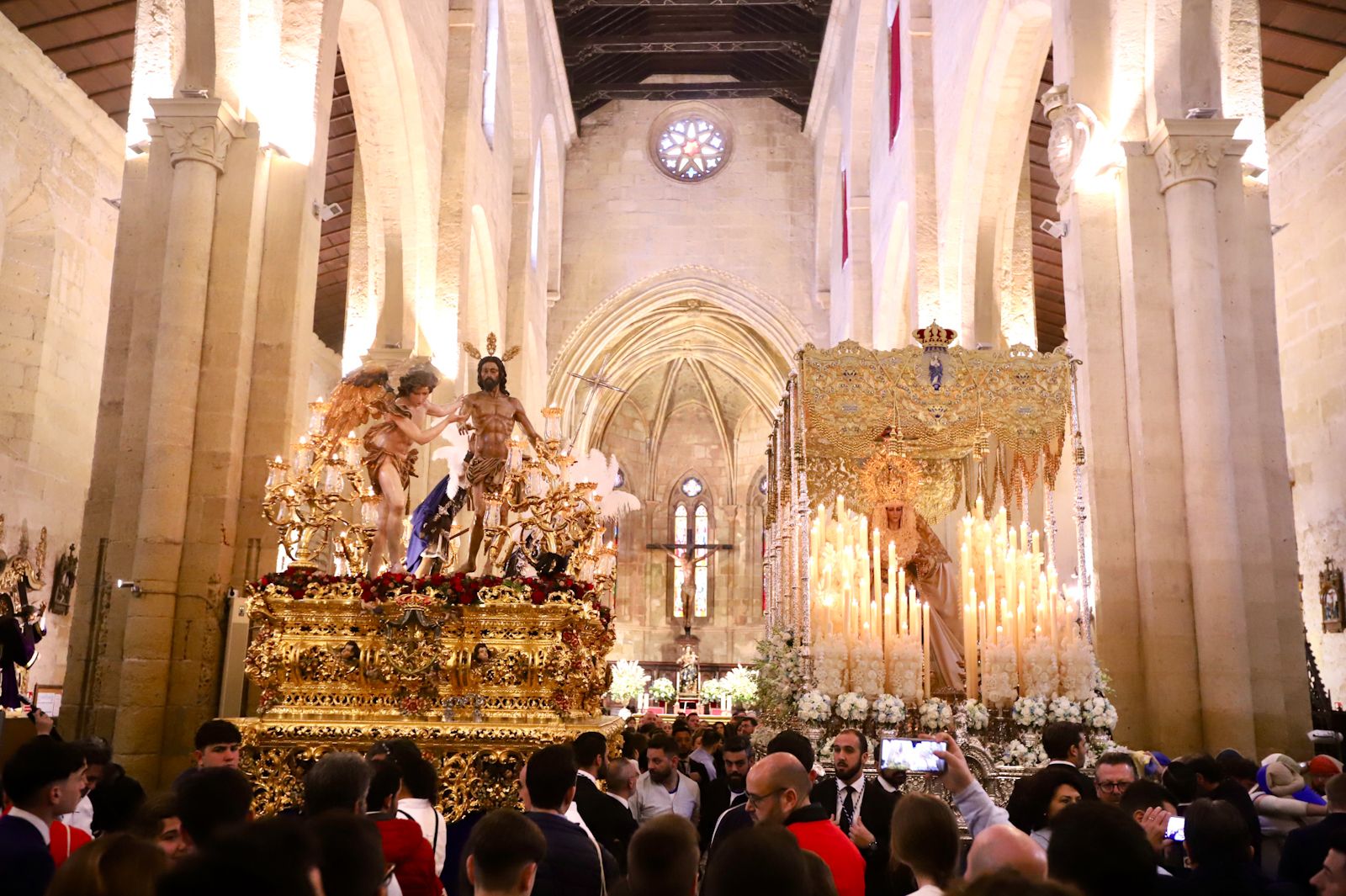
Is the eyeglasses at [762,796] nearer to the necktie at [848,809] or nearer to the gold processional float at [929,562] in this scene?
the necktie at [848,809]

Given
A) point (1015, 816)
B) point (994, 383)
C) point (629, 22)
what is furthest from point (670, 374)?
point (1015, 816)

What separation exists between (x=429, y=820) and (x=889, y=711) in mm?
4228

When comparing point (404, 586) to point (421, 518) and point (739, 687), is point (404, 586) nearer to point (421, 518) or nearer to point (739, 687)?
point (421, 518)

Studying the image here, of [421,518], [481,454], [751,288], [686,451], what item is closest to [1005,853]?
[481,454]

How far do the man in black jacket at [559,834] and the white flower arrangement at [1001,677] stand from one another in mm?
4767

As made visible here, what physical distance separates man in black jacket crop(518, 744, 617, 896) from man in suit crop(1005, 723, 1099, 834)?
1300 mm

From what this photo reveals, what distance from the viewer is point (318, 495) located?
755cm

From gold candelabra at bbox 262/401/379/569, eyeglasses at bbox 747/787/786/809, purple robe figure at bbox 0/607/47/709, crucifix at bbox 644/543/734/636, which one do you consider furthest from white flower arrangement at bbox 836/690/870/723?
crucifix at bbox 644/543/734/636

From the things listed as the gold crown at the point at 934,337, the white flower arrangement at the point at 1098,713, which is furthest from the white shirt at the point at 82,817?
the gold crown at the point at 934,337

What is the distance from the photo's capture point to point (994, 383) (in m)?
9.28

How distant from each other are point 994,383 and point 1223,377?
65.8 inches

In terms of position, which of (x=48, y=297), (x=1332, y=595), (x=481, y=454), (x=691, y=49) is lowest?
(x=1332, y=595)

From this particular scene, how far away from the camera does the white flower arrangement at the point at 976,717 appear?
7598 mm

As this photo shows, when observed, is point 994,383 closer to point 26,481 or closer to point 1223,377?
point 1223,377
